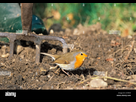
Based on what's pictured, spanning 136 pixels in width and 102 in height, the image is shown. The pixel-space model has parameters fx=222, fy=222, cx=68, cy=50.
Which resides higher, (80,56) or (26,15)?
(26,15)

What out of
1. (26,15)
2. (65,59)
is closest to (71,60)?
(65,59)

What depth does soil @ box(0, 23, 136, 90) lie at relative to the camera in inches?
142

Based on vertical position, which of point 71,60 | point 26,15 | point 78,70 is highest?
point 26,15

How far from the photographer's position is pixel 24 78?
151 inches

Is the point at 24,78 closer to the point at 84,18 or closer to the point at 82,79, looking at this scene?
the point at 82,79

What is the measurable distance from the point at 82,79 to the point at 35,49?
51.3 inches

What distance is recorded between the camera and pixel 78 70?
13.8 feet

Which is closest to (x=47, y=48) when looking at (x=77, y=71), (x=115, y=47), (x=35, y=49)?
(x=35, y=49)

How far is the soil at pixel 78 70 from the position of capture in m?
3.60

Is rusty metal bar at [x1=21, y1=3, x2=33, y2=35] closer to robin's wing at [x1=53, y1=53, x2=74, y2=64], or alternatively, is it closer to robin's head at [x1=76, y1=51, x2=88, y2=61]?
robin's wing at [x1=53, y1=53, x2=74, y2=64]

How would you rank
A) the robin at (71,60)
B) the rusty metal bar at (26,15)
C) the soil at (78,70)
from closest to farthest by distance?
1. the soil at (78,70)
2. the robin at (71,60)
3. the rusty metal bar at (26,15)

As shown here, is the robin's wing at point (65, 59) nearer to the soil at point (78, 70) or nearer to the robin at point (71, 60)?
the robin at point (71, 60)

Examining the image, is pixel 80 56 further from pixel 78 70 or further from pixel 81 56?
pixel 78 70

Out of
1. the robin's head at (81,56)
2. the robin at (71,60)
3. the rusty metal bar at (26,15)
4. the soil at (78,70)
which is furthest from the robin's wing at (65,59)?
the rusty metal bar at (26,15)
